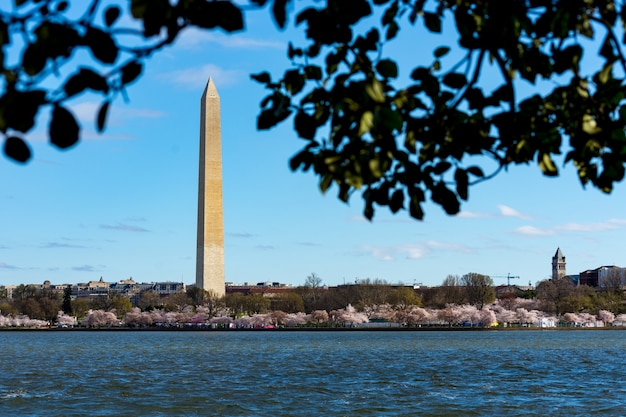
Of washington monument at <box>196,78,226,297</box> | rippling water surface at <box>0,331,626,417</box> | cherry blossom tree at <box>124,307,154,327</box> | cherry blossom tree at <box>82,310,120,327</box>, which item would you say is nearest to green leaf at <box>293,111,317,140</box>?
rippling water surface at <box>0,331,626,417</box>

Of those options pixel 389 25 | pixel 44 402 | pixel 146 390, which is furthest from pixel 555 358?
pixel 389 25

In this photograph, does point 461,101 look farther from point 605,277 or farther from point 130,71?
point 605,277

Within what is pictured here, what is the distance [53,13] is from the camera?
3.63 metres

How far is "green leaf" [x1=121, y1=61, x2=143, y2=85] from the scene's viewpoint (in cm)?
371

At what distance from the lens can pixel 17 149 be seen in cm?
354

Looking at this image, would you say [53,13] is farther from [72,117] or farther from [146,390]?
[146,390]

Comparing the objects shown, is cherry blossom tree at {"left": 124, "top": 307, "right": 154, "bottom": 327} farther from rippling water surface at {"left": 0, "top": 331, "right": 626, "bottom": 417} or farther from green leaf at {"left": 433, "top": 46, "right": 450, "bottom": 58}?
green leaf at {"left": 433, "top": 46, "right": 450, "bottom": 58}

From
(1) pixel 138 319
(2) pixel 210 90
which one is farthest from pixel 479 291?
(2) pixel 210 90

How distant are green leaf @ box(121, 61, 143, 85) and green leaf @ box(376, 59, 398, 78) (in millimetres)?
1077

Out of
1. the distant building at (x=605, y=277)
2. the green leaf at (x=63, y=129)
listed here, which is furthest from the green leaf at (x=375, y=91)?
the distant building at (x=605, y=277)

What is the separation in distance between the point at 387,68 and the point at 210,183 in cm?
7424

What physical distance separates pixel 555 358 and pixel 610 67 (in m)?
43.9

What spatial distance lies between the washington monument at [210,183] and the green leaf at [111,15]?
73.5 meters

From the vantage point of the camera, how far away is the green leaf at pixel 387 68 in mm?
4242
